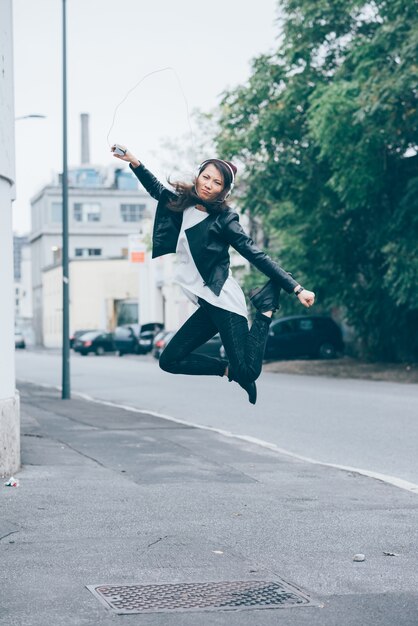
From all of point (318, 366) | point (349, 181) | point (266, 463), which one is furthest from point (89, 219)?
point (266, 463)

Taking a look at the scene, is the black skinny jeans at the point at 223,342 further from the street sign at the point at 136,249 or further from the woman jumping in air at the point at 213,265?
the street sign at the point at 136,249

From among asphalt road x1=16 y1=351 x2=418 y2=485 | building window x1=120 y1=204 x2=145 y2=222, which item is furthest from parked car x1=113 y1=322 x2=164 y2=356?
building window x1=120 y1=204 x2=145 y2=222

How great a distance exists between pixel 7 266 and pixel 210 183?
467 cm

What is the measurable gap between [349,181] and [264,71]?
5342 millimetres

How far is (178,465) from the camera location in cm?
1127

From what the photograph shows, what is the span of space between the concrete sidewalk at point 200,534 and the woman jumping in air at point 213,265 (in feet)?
3.87

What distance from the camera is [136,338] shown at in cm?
5519

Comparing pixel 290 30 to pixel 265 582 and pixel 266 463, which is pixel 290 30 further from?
pixel 265 582

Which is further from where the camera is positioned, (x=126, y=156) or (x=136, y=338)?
(x=136, y=338)

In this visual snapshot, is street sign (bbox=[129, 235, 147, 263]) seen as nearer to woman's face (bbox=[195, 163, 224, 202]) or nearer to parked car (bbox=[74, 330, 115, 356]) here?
parked car (bbox=[74, 330, 115, 356])

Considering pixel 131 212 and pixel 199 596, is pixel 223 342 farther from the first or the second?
pixel 131 212

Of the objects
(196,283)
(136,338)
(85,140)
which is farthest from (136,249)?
(85,140)

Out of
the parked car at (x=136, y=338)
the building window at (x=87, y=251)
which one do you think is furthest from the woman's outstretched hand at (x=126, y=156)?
the building window at (x=87, y=251)

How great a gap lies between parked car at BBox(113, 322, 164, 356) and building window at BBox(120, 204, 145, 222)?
152 ft
